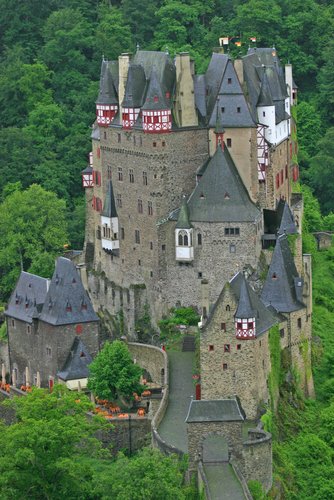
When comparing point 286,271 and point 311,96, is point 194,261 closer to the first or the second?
point 286,271

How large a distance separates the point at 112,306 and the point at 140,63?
12333mm

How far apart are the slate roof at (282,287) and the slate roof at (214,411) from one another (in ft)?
35.3

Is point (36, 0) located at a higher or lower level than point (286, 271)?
higher

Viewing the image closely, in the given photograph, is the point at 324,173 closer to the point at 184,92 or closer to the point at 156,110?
the point at 184,92

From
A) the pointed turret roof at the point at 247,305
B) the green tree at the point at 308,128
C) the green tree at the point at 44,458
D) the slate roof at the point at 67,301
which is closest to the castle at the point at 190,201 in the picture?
the slate roof at the point at 67,301

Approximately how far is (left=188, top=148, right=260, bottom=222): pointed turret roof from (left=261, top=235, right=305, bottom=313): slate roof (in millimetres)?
2742

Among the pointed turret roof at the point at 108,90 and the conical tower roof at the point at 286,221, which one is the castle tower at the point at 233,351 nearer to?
the conical tower roof at the point at 286,221

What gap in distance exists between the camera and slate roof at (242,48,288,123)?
99500 mm

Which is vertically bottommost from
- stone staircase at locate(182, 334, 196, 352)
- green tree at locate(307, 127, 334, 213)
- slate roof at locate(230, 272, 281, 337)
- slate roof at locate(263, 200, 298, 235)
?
stone staircase at locate(182, 334, 196, 352)

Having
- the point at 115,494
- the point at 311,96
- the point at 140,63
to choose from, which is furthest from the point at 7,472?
the point at 311,96

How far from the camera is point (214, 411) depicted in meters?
83.2

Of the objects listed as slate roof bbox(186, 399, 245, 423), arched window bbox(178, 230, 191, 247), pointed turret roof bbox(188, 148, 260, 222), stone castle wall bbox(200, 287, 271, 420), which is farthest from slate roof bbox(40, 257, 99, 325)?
slate roof bbox(186, 399, 245, 423)

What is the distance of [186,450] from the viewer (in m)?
84.0

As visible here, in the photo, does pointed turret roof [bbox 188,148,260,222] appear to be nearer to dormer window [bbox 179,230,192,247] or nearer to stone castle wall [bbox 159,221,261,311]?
stone castle wall [bbox 159,221,261,311]
